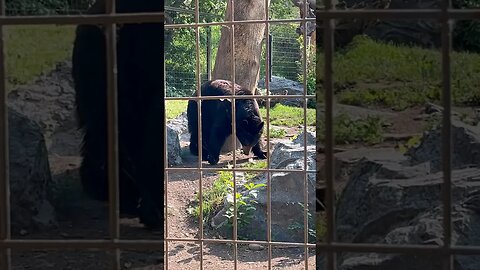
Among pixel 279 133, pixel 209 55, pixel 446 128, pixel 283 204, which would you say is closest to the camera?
pixel 446 128

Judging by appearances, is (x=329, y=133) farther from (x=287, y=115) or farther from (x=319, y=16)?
(x=287, y=115)

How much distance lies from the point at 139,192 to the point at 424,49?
469mm

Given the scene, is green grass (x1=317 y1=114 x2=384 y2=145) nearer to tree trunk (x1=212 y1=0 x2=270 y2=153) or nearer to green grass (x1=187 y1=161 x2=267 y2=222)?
tree trunk (x1=212 y1=0 x2=270 y2=153)

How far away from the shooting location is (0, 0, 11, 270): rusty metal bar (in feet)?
3.45

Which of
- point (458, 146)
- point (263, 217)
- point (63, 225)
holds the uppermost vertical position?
point (458, 146)

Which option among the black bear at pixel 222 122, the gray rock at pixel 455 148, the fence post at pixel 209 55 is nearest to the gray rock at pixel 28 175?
the gray rock at pixel 455 148

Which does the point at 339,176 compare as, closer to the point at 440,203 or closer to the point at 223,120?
the point at 440,203

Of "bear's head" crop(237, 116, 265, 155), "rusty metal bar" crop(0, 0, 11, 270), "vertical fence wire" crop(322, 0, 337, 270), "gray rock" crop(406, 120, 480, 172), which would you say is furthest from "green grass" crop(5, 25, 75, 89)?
"bear's head" crop(237, 116, 265, 155)

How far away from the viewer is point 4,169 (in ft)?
3.51

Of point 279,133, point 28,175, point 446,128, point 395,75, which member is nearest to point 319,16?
point 395,75

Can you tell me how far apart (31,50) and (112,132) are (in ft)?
0.57

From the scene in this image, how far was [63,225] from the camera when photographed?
3.56 ft

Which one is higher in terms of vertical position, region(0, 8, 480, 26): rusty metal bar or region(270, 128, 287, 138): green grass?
region(0, 8, 480, 26): rusty metal bar

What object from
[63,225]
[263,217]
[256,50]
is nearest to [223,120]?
[256,50]
